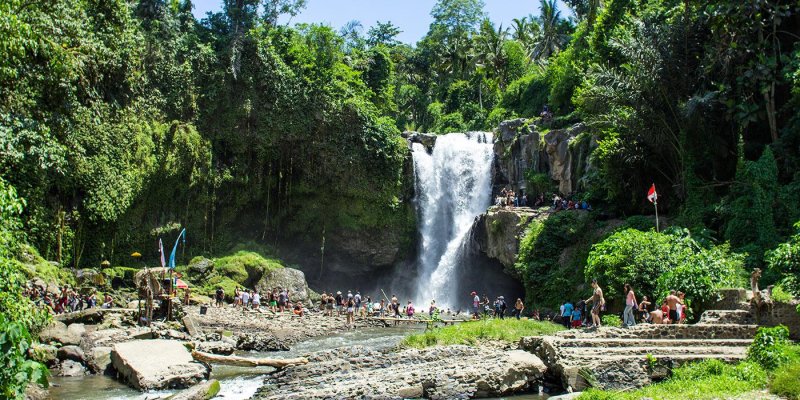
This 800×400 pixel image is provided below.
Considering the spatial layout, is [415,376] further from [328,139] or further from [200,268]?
[328,139]

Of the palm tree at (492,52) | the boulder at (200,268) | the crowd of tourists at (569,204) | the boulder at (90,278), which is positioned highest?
the palm tree at (492,52)

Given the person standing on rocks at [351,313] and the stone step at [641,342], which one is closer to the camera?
the stone step at [641,342]

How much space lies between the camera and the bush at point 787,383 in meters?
12.1

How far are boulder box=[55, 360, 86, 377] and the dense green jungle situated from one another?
3876mm

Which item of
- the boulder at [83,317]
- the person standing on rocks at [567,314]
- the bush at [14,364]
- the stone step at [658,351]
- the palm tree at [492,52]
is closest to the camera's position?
the bush at [14,364]

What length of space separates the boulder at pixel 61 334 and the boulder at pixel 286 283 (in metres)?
15.5

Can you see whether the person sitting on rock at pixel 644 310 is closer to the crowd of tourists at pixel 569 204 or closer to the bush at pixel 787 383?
the bush at pixel 787 383

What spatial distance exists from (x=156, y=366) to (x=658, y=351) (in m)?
12.1

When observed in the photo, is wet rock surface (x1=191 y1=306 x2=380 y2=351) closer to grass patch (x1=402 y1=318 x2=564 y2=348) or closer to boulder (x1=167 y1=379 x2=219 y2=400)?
grass patch (x1=402 y1=318 x2=564 y2=348)

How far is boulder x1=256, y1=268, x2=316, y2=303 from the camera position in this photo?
36781 millimetres

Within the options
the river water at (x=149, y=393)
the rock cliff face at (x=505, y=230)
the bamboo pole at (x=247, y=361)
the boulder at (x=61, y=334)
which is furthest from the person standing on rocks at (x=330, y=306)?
the bamboo pole at (x=247, y=361)

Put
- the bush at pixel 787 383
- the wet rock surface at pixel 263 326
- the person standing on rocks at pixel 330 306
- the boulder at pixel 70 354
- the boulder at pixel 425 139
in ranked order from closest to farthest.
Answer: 1. the bush at pixel 787 383
2. the boulder at pixel 70 354
3. the wet rock surface at pixel 263 326
4. the person standing on rocks at pixel 330 306
5. the boulder at pixel 425 139

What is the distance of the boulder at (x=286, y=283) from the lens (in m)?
36.8

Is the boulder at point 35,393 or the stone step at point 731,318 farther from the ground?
the stone step at point 731,318
